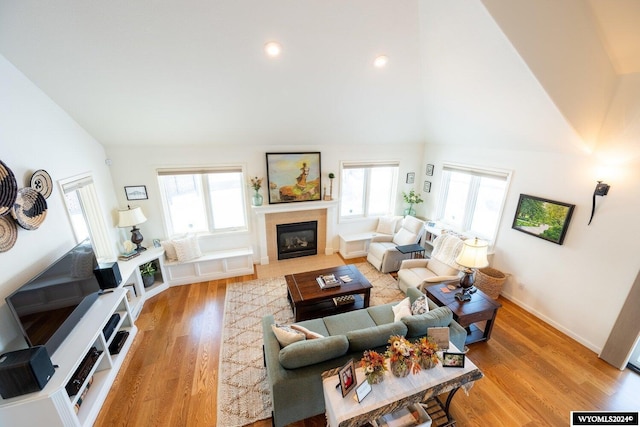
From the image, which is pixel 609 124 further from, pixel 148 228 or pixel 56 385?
pixel 148 228

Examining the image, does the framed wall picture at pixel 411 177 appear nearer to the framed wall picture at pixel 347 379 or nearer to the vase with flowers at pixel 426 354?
the vase with flowers at pixel 426 354

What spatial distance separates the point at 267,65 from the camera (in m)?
3.29

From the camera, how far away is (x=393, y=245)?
5570 mm

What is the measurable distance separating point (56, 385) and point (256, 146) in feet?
13.4

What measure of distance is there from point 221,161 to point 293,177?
1421mm

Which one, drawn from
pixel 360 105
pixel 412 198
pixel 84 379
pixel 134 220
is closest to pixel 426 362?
pixel 84 379

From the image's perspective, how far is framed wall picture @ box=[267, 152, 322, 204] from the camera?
527cm

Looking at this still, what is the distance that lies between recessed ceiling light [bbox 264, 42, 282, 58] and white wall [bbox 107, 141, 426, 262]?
2.14 metres

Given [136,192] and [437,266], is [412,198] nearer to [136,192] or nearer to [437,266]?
[437,266]

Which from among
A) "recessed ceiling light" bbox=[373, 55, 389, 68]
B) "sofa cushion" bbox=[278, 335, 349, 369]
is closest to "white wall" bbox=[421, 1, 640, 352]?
"recessed ceiling light" bbox=[373, 55, 389, 68]

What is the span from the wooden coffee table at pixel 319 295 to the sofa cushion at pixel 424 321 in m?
1.22

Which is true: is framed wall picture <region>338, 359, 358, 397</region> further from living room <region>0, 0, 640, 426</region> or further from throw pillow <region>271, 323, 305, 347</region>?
living room <region>0, 0, 640, 426</region>

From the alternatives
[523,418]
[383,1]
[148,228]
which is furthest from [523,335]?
[148,228]

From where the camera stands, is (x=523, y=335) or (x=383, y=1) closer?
(x=383, y=1)
